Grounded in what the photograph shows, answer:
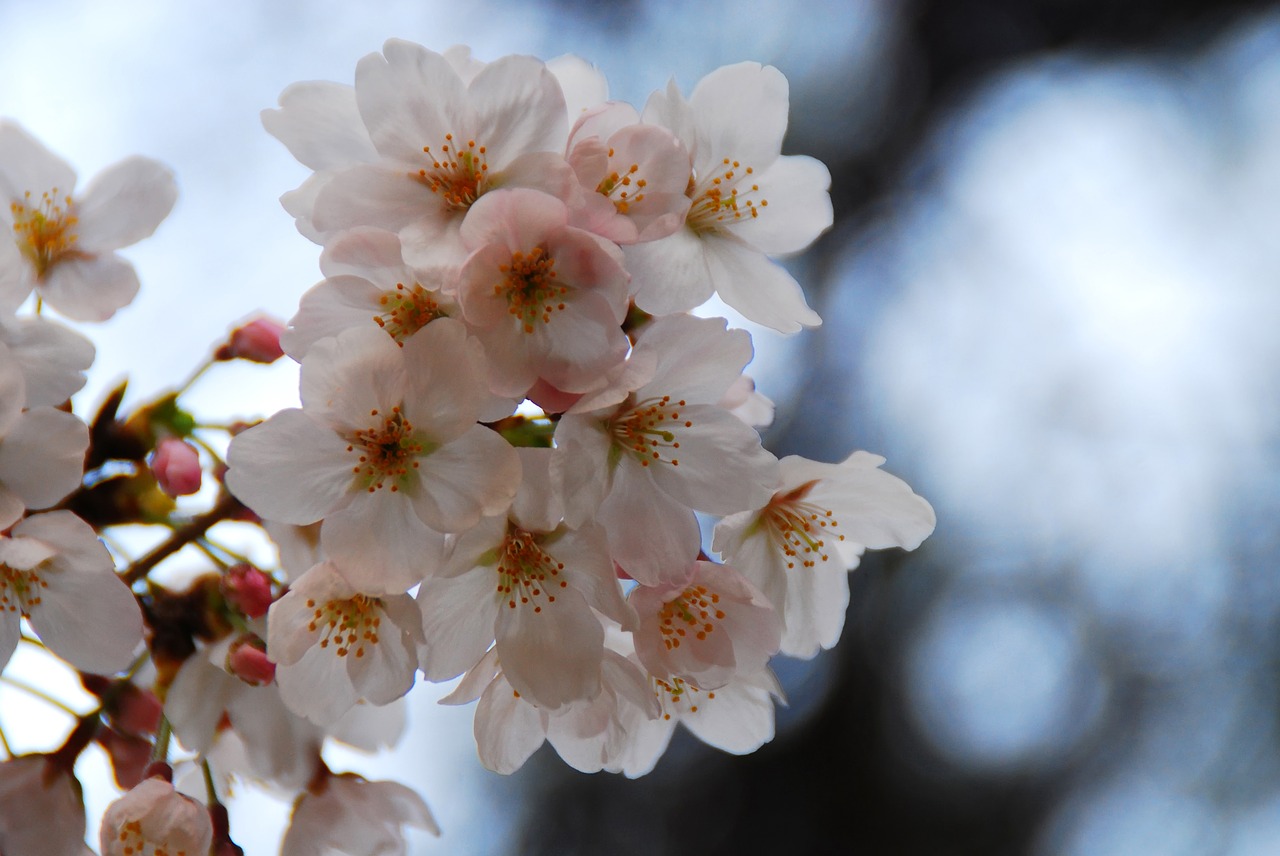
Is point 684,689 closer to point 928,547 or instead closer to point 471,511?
point 471,511

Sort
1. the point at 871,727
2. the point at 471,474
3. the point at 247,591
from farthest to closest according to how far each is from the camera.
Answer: the point at 871,727 → the point at 247,591 → the point at 471,474

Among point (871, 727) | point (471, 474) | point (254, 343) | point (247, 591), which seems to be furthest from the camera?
point (871, 727)

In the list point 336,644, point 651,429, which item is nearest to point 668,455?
point 651,429

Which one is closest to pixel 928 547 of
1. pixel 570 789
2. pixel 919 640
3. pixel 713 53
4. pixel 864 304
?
pixel 919 640

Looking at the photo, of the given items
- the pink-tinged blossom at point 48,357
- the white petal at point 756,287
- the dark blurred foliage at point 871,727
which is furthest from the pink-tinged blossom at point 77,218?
the dark blurred foliage at point 871,727

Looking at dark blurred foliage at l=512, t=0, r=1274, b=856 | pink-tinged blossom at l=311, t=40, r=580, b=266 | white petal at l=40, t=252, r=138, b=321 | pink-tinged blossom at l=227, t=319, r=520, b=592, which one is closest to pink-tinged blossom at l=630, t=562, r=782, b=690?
pink-tinged blossom at l=227, t=319, r=520, b=592

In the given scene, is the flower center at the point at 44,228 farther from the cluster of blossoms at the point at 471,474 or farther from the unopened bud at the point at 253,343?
the unopened bud at the point at 253,343

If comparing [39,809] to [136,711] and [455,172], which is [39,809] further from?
[455,172]
